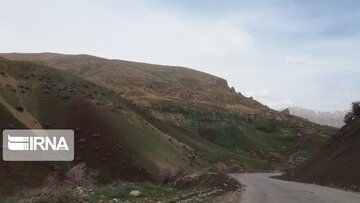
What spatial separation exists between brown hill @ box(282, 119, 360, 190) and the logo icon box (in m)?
27.1

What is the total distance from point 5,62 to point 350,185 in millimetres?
65434

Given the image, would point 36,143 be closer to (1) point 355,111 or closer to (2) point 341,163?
(2) point 341,163

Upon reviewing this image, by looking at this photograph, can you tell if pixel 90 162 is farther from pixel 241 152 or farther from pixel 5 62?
pixel 241 152

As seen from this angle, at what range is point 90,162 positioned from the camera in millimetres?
60094

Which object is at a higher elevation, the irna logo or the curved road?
the irna logo

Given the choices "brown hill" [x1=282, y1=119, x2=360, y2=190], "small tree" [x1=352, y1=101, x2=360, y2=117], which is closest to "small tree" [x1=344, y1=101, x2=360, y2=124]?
"small tree" [x1=352, y1=101, x2=360, y2=117]

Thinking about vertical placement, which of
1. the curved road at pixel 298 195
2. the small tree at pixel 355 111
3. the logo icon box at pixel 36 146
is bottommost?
the curved road at pixel 298 195

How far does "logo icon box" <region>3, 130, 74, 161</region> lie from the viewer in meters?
47.7

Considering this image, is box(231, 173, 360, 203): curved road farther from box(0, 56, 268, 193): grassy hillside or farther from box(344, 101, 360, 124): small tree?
box(344, 101, 360, 124): small tree

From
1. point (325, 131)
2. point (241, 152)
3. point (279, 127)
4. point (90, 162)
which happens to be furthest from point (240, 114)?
point (90, 162)

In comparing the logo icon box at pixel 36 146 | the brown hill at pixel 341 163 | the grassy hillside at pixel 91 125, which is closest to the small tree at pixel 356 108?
the brown hill at pixel 341 163

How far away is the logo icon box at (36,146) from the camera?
47691 millimetres

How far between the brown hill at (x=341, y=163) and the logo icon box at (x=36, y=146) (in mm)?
27055

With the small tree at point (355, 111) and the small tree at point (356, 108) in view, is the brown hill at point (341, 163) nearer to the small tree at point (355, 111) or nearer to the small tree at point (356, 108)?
the small tree at point (355, 111)
